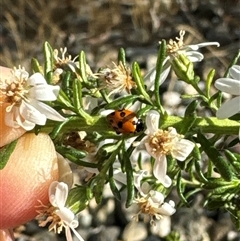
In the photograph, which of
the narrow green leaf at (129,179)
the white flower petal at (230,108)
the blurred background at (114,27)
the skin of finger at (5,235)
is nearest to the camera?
the white flower petal at (230,108)

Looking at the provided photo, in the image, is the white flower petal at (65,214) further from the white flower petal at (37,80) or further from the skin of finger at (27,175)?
the white flower petal at (37,80)

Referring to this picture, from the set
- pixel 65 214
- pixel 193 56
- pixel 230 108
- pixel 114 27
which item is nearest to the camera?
pixel 230 108

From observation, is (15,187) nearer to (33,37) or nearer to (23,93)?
(23,93)

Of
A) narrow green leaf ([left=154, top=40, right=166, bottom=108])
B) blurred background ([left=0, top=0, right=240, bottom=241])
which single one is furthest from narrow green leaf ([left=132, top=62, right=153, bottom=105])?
blurred background ([left=0, top=0, right=240, bottom=241])

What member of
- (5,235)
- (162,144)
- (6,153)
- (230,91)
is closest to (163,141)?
(162,144)

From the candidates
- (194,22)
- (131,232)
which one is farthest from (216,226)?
(194,22)

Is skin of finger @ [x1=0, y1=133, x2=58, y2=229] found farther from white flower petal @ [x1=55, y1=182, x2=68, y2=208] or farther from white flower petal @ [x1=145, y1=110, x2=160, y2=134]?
white flower petal @ [x1=145, y1=110, x2=160, y2=134]

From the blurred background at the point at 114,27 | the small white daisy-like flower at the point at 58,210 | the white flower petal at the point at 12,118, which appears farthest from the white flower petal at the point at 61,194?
the blurred background at the point at 114,27

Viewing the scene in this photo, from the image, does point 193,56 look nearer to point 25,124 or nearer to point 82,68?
point 82,68
